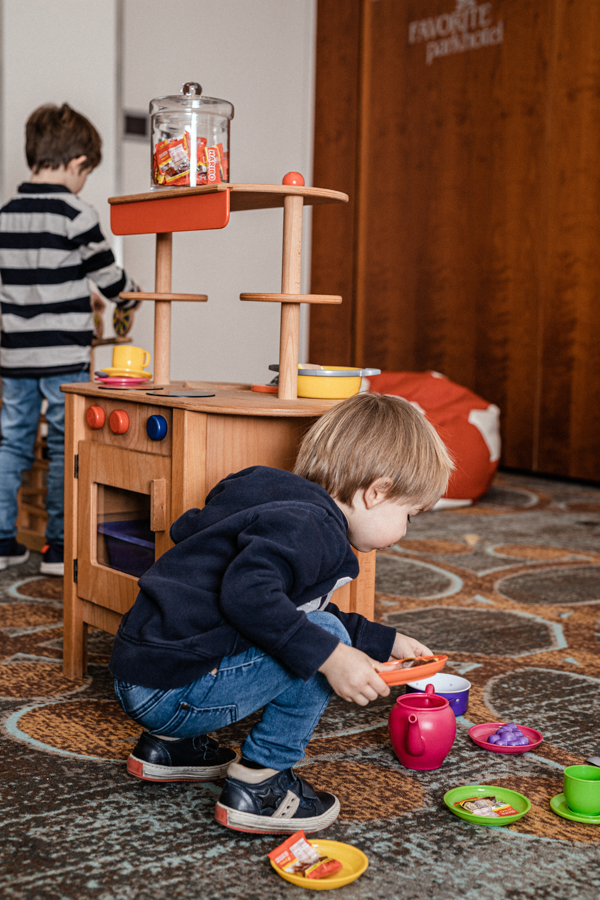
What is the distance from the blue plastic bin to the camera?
1501 millimetres

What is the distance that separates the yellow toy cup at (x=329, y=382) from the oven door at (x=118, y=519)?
0.26 m

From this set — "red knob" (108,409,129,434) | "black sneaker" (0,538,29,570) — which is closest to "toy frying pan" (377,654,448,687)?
"red knob" (108,409,129,434)

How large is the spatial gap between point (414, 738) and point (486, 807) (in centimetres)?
13

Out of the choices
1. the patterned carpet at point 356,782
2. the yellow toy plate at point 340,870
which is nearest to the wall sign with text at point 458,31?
the patterned carpet at point 356,782

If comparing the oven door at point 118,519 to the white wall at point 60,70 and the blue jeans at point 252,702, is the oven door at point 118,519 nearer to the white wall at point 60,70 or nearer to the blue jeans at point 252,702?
the blue jeans at point 252,702

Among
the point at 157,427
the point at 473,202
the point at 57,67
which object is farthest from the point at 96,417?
the point at 473,202

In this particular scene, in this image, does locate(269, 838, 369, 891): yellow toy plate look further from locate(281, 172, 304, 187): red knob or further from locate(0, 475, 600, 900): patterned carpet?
locate(281, 172, 304, 187): red knob

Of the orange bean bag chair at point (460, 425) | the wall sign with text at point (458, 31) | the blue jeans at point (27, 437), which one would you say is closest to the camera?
the blue jeans at point (27, 437)

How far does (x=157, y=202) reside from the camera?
61.4 inches

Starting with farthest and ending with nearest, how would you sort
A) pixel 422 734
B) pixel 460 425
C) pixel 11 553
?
pixel 460 425
pixel 11 553
pixel 422 734

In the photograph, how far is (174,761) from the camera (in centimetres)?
123

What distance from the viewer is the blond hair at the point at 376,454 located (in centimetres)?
119

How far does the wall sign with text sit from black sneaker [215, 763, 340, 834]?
147 inches

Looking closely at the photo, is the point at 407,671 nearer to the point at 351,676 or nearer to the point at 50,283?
the point at 351,676
